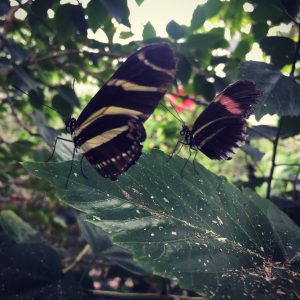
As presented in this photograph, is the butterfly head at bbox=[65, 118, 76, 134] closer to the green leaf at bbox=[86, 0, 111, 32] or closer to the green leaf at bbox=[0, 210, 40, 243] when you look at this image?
the green leaf at bbox=[86, 0, 111, 32]

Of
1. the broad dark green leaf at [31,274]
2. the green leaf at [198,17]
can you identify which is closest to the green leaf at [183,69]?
the green leaf at [198,17]

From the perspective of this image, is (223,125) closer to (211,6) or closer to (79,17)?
(211,6)

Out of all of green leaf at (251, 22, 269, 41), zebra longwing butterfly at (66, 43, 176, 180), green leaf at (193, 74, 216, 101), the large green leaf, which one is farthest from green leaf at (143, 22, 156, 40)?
the large green leaf

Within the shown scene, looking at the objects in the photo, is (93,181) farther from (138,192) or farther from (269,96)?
(269,96)

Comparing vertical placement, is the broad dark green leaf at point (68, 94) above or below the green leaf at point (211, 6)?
below

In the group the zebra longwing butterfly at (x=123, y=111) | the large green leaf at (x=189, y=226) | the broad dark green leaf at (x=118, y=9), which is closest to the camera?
the large green leaf at (x=189, y=226)

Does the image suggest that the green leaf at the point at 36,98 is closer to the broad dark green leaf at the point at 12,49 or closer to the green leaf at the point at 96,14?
the broad dark green leaf at the point at 12,49

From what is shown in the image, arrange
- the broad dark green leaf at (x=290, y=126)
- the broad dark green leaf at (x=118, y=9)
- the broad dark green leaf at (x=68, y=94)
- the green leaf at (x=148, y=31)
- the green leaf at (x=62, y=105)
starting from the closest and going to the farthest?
the broad dark green leaf at (x=118, y=9) < the broad dark green leaf at (x=290, y=126) < the green leaf at (x=148, y=31) < the broad dark green leaf at (x=68, y=94) < the green leaf at (x=62, y=105)

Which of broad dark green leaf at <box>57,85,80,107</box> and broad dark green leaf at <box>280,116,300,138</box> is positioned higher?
broad dark green leaf at <box>57,85,80,107</box>
